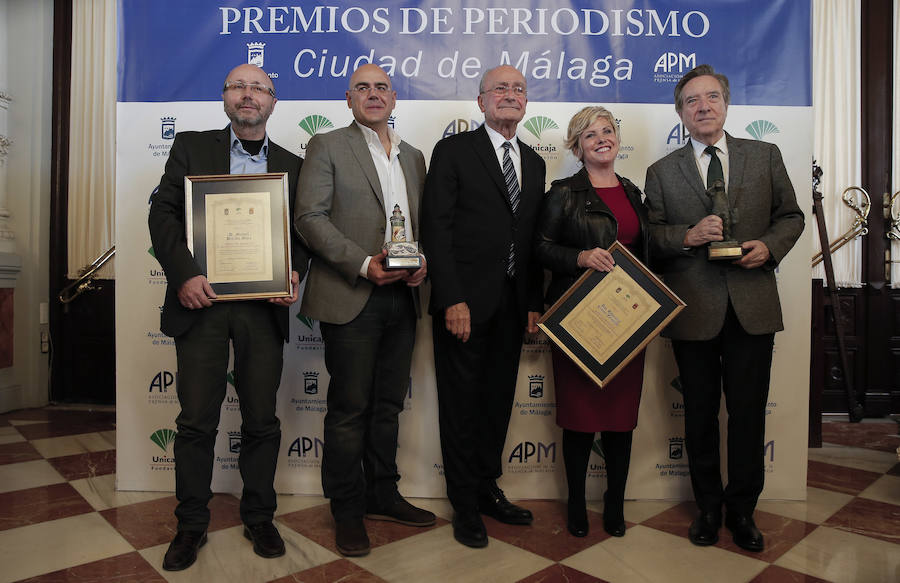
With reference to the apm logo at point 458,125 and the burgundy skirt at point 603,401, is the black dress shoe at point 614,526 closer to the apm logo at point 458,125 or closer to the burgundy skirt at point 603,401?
the burgundy skirt at point 603,401

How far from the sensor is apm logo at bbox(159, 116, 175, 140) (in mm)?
2859

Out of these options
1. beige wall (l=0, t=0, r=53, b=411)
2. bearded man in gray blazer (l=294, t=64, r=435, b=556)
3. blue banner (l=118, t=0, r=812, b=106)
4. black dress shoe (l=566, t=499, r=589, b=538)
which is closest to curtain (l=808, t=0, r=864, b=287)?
blue banner (l=118, t=0, r=812, b=106)

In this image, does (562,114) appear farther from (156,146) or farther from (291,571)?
(291,571)

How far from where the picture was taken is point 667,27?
284 centimetres

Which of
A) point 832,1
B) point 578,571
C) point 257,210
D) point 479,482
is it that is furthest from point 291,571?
point 832,1

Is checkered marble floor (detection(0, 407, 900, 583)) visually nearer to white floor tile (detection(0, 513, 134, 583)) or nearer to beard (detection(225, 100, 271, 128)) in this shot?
white floor tile (detection(0, 513, 134, 583))

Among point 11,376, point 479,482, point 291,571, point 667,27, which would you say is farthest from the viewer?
point 11,376

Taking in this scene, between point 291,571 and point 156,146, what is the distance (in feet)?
6.82

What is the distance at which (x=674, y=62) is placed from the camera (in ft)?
9.32

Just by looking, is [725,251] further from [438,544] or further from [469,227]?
[438,544]

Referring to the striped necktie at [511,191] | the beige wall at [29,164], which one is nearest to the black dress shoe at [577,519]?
the striped necktie at [511,191]

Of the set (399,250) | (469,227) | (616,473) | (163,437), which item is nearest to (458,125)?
(469,227)

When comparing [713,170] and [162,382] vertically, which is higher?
[713,170]

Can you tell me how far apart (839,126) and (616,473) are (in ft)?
13.6
